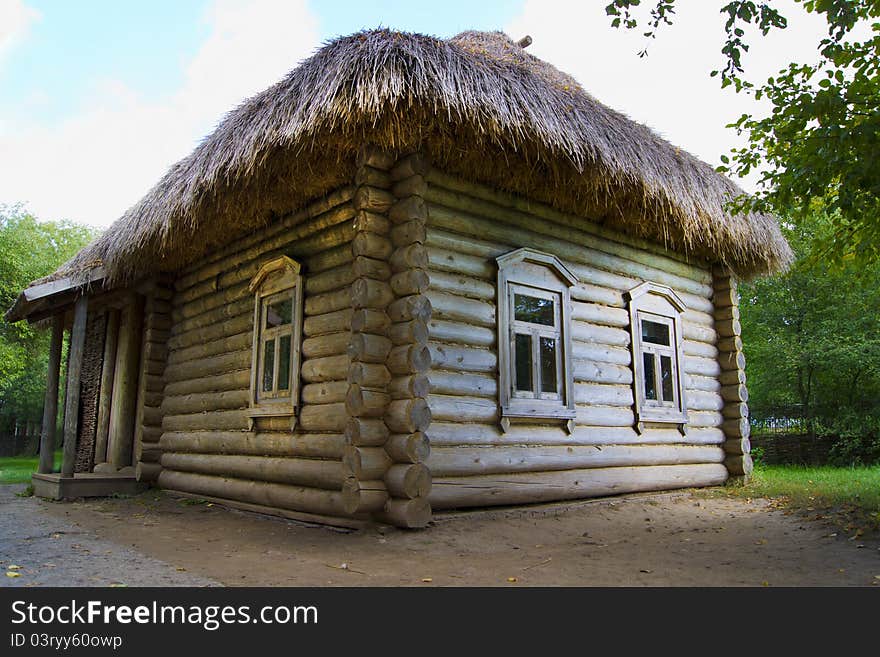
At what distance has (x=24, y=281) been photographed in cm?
2259

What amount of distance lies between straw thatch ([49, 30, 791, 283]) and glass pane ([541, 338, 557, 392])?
1618 mm

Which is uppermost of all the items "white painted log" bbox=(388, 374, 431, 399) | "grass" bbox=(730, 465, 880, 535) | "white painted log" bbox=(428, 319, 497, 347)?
"white painted log" bbox=(428, 319, 497, 347)

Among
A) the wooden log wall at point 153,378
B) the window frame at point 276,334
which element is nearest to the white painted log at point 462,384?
the window frame at point 276,334

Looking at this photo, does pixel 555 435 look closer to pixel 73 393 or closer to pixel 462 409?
pixel 462 409

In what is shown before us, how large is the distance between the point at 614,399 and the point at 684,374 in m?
1.73

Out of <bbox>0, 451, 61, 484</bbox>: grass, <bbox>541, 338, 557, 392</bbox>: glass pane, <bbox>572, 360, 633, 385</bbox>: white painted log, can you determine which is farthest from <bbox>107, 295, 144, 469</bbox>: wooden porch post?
<bbox>572, 360, 633, 385</bbox>: white painted log

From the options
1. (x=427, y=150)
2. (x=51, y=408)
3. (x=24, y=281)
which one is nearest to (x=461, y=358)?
(x=427, y=150)

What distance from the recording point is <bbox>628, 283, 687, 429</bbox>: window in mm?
8297

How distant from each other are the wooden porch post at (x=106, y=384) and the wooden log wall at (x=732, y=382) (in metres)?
10.0

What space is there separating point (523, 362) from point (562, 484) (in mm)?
1390

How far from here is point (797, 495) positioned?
8.26 metres

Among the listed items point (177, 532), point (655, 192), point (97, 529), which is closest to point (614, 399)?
point (655, 192)

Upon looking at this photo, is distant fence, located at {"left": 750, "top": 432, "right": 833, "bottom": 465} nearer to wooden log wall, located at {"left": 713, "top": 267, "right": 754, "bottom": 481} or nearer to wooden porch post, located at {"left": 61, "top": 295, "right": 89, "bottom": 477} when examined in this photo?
wooden log wall, located at {"left": 713, "top": 267, "right": 754, "bottom": 481}
